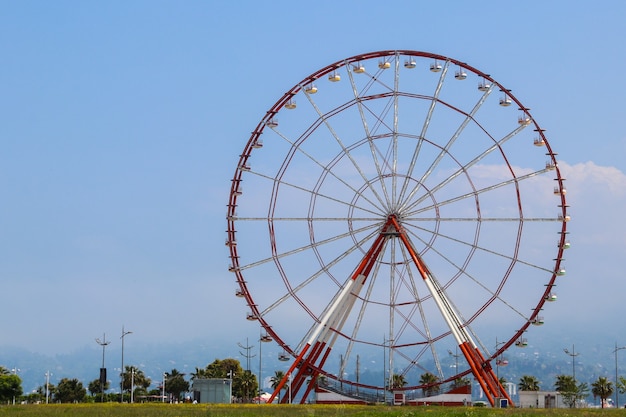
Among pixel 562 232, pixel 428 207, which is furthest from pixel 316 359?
pixel 562 232

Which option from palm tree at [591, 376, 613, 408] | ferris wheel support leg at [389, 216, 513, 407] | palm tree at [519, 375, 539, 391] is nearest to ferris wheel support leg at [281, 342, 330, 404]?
ferris wheel support leg at [389, 216, 513, 407]

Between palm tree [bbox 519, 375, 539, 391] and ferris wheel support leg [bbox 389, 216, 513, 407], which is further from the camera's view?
palm tree [bbox 519, 375, 539, 391]

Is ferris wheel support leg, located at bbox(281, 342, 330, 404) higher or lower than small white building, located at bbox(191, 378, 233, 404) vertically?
higher

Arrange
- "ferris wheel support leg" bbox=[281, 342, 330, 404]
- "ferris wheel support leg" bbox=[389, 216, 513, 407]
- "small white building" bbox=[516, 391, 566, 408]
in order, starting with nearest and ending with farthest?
"ferris wheel support leg" bbox=[389, 216, 513, 407]
"ferris wheel support leg" bbox=[281, 342, 330, 404]
"small white building" bbox=[516, 391, 566, 408]

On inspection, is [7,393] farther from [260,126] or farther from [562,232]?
[562,232]

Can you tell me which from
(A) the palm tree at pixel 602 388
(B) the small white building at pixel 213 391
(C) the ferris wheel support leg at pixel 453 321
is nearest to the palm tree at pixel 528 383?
(A) the palm tree at pixel 602 388

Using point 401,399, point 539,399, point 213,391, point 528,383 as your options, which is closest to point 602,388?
point 528,383

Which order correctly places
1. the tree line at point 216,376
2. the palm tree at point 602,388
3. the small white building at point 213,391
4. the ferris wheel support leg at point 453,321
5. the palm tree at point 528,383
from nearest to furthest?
the ferris wheel support leg at point 453,321 → the small white building at point 213,391 → the tree line at point 216,376 → the palm tree at point 602,388 → the palm tree at point 528,383

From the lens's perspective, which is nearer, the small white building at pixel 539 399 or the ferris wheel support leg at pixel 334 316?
the ferris wheel support leg at pixel 334 316

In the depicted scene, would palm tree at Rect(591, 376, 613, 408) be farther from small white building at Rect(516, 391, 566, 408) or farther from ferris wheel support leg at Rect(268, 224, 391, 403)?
ferris wheel support leg at Rect(268, 224, 391, 403)

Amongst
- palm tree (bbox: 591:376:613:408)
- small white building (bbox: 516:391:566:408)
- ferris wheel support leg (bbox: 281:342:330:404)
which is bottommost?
small white building (bbox: 516:391:566:408)

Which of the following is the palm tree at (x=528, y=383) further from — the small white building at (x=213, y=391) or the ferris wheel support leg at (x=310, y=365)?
the ferris wheel support leg at (x=310, y=365)

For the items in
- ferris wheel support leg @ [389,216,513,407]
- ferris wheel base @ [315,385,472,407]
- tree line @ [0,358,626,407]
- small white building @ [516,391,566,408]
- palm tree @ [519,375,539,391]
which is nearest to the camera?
ferris wheel support leg @ [389,216,513,407]

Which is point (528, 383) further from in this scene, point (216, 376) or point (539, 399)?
point (539, 399)
